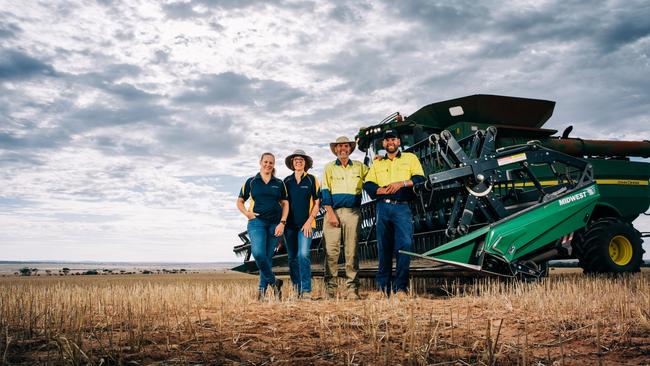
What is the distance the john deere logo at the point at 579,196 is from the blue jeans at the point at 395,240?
231cm

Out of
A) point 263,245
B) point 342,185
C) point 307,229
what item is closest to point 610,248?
point 342,185

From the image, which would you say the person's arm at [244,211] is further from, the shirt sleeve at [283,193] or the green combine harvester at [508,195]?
the green combine harvester at [508,195]

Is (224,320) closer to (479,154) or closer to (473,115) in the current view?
(479,154)

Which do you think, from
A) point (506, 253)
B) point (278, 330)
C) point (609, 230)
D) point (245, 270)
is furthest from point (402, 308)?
point (245, 270)

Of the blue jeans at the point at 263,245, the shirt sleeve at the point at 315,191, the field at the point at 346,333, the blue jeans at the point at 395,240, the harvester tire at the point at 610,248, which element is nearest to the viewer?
the field at the point at 346,333

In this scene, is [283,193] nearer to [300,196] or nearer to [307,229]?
[300,196]

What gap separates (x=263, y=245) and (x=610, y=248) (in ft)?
19.9

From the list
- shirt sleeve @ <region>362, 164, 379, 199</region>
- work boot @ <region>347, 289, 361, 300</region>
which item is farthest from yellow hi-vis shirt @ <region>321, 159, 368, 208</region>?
work boot @ <region>347, 289, 361, 300</region>

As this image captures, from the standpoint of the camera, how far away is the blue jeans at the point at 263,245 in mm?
6719

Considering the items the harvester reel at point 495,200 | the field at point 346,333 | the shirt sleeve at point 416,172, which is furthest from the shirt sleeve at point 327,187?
the field at point 346,333

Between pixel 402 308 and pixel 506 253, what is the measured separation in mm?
2035

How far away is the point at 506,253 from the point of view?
21.6 feet

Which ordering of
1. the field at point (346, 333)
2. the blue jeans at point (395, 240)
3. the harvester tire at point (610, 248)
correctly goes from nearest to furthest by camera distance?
the field at point (346, 333) < the blue jeans at point (395, 240) < the harvester tire at point (610, 248)

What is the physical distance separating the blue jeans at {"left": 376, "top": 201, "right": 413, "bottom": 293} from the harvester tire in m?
3.63
